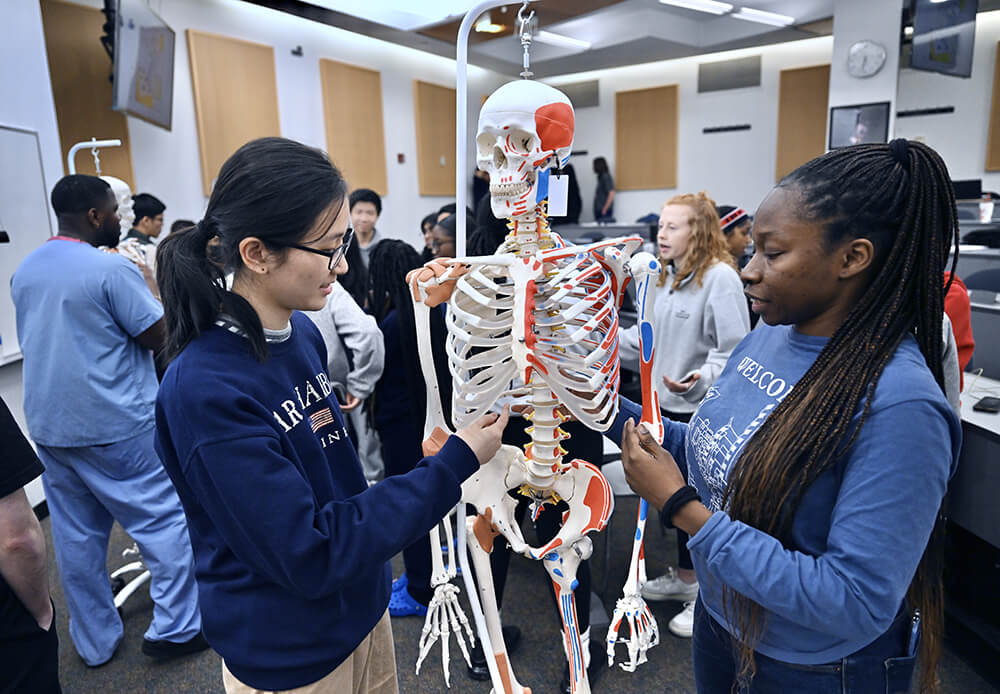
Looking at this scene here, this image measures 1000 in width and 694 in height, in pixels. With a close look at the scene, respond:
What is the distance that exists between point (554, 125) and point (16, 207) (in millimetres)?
3248

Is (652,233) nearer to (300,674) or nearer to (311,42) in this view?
(311,42)

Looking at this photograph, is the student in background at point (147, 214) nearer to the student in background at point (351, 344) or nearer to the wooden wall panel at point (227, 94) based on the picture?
the wooden wall panel at point (227, 94)

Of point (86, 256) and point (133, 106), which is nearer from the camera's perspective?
point (86, 256)

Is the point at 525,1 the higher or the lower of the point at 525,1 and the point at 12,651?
the higher

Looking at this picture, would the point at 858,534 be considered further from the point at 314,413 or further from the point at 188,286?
the point at 188,286

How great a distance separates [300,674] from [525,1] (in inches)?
50.5

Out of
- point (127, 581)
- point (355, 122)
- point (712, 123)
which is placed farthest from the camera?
point (712, 123)

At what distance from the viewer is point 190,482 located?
34.1 inches

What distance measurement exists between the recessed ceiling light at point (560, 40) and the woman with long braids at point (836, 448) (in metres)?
7.57

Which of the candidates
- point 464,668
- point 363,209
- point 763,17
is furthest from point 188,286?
point 763,17

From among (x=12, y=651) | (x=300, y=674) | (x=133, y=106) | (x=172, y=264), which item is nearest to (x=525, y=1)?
(x=172, y=264)

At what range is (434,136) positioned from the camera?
28.3ft

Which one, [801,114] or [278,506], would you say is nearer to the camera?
[278,506]

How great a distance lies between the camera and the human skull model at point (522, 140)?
1261mm
